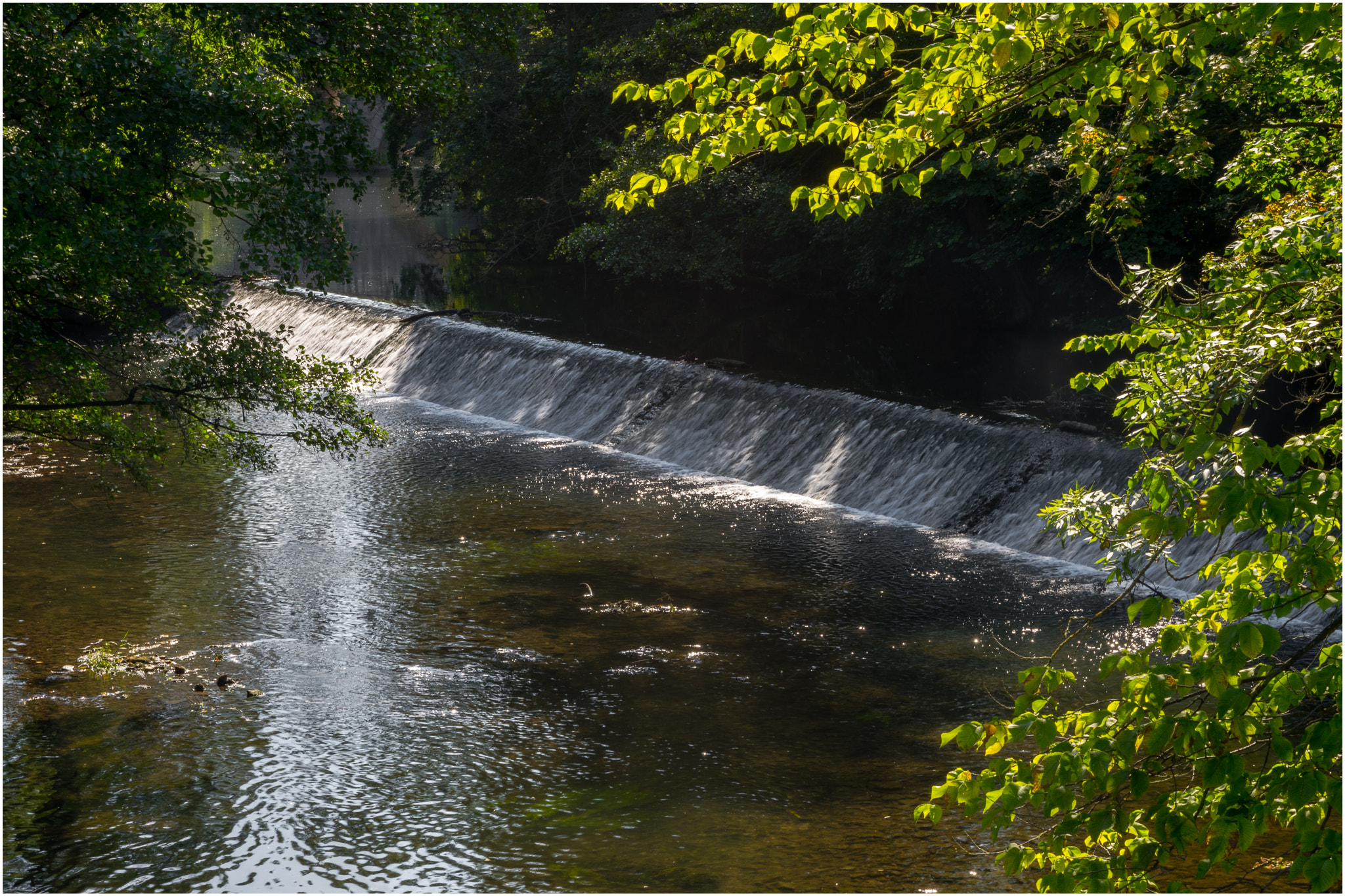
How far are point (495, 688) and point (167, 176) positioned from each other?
4455 millimetres

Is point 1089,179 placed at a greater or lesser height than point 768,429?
lesser

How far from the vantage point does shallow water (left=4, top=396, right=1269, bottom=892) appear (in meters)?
6.91

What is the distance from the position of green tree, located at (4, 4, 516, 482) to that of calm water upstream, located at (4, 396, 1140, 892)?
1.88 metres

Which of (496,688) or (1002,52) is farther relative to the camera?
(496,688)

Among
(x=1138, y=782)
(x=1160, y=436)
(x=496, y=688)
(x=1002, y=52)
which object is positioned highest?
(x=1002, y=52)

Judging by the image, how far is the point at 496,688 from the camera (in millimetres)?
9289

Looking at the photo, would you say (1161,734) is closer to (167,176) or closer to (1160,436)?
(1160,436)

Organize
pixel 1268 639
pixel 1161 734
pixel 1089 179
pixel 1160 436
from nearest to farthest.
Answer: pixel 1268 639 → pixel 1161 734 → pixel 1160 436 → pixel 1089 179

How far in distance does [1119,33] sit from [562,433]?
52.6 ft

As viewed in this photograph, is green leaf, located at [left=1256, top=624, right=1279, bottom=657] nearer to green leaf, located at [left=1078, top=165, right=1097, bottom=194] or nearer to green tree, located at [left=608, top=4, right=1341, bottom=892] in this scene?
green tree, located at [left=608, top=4, right=1341, bottom=892]

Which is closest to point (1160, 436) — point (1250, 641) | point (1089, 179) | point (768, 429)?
point (1089, 179)

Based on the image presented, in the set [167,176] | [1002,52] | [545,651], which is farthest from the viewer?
[545,651]

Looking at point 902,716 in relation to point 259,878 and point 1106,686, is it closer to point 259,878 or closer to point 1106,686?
point 1106,686

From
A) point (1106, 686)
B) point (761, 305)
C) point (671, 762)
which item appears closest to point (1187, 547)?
point (1106, 686)
